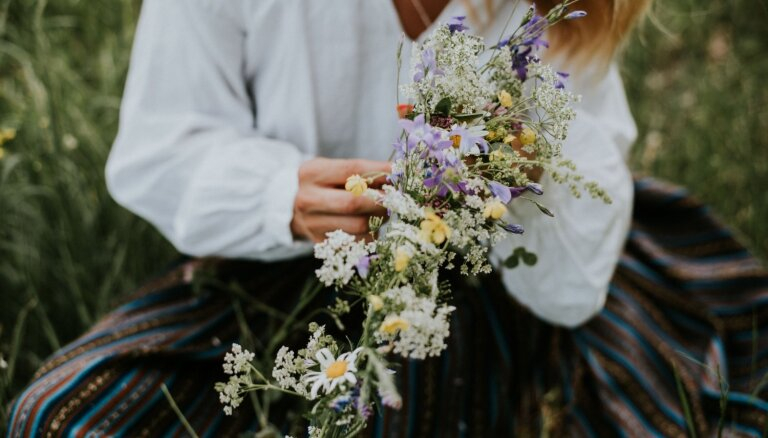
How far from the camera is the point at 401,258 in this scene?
544mm

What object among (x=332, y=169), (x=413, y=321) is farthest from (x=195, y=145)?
(x=413, y=321)

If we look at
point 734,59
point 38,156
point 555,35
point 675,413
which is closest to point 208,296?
point 38,156

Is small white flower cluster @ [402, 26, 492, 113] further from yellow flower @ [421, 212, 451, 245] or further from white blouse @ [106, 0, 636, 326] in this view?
white blouse @ [106, 0, 636, 326]

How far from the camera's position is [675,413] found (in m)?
1.23

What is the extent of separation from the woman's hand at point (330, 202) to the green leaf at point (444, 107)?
0.60ft

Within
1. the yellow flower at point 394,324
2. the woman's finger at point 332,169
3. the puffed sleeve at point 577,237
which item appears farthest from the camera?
the puffed sleeve at point 577,237

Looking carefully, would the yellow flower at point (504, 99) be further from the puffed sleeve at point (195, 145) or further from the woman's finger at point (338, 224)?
the puffed sleeve at point (195, 145)

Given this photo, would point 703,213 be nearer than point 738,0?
Yes

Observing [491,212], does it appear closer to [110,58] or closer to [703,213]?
[703,213]

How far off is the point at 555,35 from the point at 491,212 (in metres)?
0.65

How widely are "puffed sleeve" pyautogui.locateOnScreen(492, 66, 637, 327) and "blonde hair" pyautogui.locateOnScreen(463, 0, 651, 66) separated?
105mm

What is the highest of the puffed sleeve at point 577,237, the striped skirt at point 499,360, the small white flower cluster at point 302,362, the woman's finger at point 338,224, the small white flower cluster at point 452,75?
the small white flower cluster at point 452,75

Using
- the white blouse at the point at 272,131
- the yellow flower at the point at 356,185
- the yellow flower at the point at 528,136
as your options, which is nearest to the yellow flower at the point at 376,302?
the yellow flower at the point at 356,185

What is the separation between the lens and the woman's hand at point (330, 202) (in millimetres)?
862
